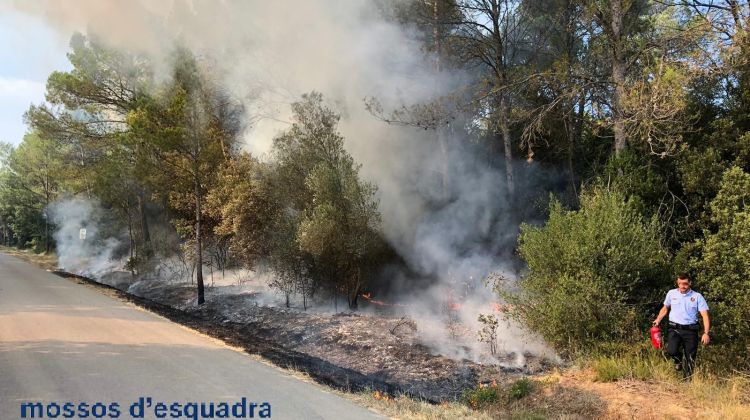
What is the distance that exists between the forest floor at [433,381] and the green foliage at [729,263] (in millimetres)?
732

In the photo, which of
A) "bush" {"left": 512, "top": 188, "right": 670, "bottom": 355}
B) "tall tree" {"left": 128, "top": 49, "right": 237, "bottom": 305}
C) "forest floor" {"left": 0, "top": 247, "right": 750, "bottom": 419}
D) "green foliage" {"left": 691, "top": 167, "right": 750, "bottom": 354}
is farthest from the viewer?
"tall tree" {"left": 128, "top": 49, "right": 237, "bottom": 305}

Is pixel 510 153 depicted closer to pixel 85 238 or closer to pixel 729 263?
pixel 729 263

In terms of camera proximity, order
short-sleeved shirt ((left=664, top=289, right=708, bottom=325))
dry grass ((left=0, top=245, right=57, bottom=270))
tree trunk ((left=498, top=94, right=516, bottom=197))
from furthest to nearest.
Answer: dry grass ((left=0, top=245, right=57, bottom=270)) → tree trunk ((left=498, top=94, right=516, bottom=197)) → short-sleeved shirt ((left=664, top=289, right=708, bottom=325))

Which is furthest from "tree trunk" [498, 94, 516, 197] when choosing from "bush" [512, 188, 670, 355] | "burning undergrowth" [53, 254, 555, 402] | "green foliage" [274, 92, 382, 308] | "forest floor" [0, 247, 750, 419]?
"forest floor" [0, 247, 750, 419]

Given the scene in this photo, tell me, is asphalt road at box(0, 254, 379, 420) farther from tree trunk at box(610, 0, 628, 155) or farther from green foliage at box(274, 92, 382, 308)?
tree trunk at box(610, 0, 628, 155)

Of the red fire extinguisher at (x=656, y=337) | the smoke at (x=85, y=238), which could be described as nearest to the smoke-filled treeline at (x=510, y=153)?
the red fire extinguisher at (x=656, y=337)

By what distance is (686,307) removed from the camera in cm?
580

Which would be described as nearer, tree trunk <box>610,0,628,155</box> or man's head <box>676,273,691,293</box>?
man's head <box>676,273,691,293</box>

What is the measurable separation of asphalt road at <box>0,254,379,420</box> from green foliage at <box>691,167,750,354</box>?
16.5 feet

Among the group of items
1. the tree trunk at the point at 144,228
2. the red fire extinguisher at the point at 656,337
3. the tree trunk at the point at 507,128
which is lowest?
the red fire extinguisher at the point at 656,337

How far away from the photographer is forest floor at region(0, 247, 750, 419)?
17.4 feet

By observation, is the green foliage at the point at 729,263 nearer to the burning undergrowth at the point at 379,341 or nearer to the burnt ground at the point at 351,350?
the burning undergrowth at the point at 379,341

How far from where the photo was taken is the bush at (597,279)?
6.67 meters

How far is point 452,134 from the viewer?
533 inches
